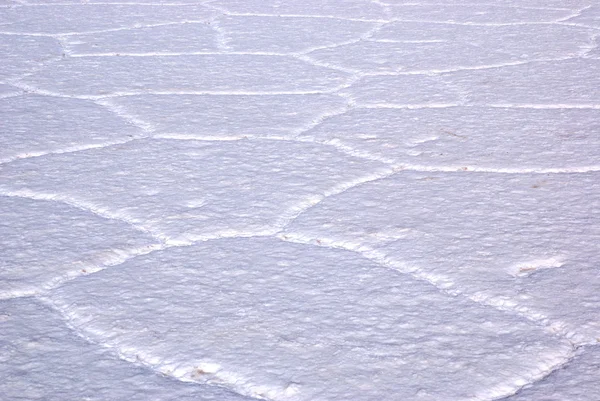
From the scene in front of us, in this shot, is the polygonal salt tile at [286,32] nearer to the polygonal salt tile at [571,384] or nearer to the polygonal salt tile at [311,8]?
the polygonal salt tile at [311,8]

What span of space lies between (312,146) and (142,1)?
2522mm

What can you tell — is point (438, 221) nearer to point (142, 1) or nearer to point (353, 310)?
point (353, 310)

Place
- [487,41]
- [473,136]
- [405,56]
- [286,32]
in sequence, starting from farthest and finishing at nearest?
1. [286,32]
2. [487,41]
3. [405,56]
4. [473,136]

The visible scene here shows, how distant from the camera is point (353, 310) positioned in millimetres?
1465

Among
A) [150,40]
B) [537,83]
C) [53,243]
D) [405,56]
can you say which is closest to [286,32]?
[150,40]

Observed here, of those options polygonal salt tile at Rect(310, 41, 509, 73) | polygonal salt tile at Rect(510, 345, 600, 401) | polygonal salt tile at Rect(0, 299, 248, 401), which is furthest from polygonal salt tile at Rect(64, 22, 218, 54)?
polygonal salt tile at Rect(510, 345, 600, 401)

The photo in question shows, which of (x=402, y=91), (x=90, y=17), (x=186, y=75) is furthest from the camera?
(x=90, y=17)

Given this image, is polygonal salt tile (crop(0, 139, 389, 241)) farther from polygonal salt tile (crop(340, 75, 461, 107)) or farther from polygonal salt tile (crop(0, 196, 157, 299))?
polygonal salt tile (crop(340, 75, 461, 107))

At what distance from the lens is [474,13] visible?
421 cm

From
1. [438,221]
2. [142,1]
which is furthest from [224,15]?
[438,221]

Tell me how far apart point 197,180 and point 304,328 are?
2.31ft

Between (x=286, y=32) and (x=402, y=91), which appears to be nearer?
(x=402, y=91)

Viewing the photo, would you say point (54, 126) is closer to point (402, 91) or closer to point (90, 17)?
point (402, 91)

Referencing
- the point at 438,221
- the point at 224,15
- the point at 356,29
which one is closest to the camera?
the point at 438,221
